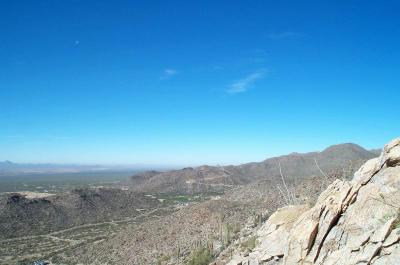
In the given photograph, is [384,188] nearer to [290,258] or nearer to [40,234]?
[290,258]

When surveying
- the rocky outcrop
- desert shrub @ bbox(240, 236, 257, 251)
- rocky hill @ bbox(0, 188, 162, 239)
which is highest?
the rocky outcrop

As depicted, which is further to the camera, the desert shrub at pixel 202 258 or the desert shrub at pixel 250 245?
the desert shrub at pixel 202 258

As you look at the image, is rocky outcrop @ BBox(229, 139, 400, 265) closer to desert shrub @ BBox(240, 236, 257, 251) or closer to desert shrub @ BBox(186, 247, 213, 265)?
desert shrub @ BBox(240, 236, 257, 251)

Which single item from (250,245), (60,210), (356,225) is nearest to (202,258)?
(250,245)

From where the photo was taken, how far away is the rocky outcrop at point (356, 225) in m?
14.0

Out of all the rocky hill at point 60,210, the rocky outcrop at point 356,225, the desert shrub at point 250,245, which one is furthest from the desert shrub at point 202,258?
the rocky hill at point 60,210

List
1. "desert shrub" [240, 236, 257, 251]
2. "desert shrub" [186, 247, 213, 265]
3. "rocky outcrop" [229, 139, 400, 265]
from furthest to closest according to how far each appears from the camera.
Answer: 1. "desert shrub" [186, 247, 213, 265]
2. "desert shrub" [240, 236, 257, 251]
3. "rocky outcrop" [229, 139, 400, 265]

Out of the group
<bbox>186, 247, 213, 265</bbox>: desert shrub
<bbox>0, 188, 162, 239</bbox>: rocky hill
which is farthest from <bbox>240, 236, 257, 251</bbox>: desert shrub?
<bbox>0, 188, 162, 239</bbox>: rocky hill

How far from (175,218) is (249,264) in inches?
2579

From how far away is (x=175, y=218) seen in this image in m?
87.4

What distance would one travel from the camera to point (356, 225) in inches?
635

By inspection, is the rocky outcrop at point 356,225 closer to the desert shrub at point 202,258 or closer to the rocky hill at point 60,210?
the desert shrub at point 202,258

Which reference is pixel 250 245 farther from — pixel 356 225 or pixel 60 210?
pixel 60 210

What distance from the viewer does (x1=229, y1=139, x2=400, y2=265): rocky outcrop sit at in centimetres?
1400
